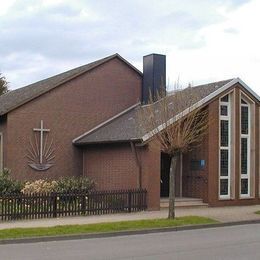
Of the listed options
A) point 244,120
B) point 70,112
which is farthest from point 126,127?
point 244,120

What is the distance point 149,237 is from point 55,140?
1202 centimetres

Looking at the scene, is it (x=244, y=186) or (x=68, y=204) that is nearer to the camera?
(x=68, y=204)

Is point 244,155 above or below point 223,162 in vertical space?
above

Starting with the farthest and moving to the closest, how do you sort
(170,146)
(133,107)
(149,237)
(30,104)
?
(133,107) → (30,104) → (170,146) → (149,237)

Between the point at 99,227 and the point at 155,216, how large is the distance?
3975mm

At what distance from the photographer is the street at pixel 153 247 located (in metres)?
10.9

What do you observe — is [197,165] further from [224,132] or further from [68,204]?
[68,204]

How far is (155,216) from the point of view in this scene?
18.5 m

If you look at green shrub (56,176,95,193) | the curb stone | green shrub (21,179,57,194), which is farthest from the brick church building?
the curb stone

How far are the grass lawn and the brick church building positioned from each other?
12.9ft

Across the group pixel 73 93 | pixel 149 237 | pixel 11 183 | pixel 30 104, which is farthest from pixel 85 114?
pixel 149 237

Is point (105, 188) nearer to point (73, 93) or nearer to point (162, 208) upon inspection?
point (162, 208)

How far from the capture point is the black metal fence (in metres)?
17.4

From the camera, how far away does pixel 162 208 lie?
69.5 ft
